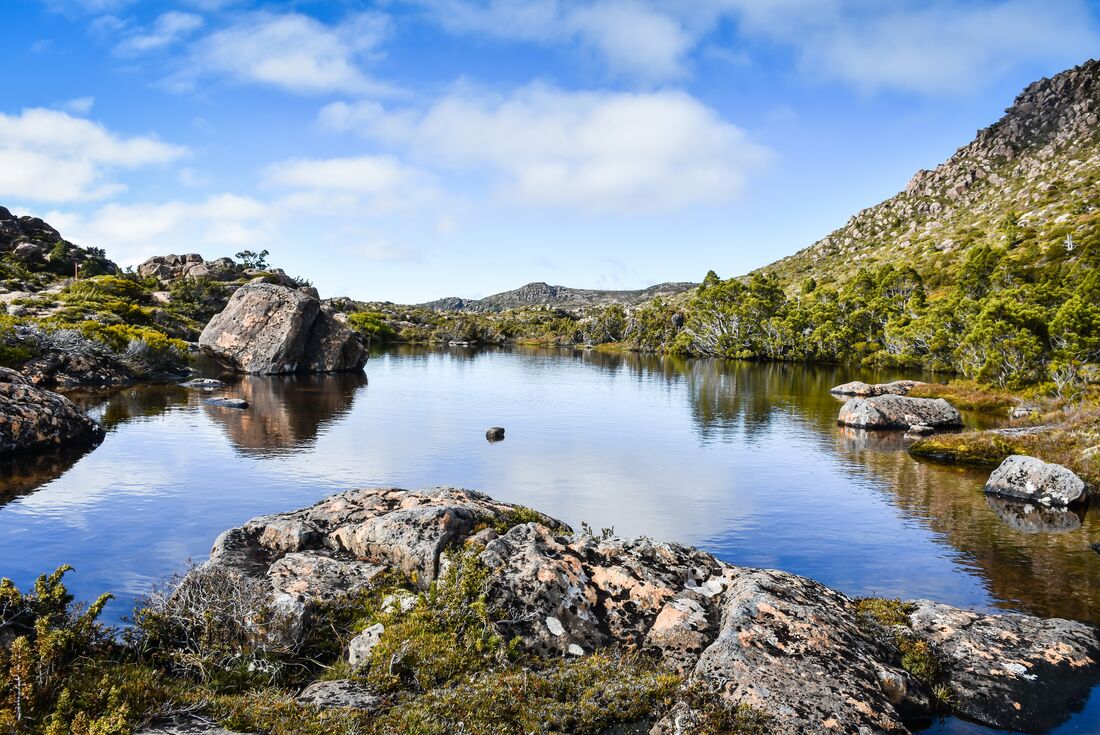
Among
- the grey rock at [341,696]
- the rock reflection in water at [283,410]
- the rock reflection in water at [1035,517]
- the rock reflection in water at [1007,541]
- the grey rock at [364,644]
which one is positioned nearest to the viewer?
the grey rock at [341,696]

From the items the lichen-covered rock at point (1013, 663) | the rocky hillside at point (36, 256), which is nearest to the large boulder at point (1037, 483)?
the lichen-covered rock at point (1013, 663)

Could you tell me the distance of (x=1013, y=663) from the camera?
1427 centimetres

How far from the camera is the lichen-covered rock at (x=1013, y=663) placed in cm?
1324

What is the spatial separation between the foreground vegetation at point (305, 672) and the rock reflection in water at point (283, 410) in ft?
87.6

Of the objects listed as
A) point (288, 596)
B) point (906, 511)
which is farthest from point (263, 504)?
point (906, 511)

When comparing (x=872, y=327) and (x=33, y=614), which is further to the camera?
(x=872, y=327)

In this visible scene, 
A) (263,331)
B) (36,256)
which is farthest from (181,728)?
(36,256)

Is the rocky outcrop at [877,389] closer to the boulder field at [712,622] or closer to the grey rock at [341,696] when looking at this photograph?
the boulder field at [712,622]

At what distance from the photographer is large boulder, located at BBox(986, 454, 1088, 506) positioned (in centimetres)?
3009

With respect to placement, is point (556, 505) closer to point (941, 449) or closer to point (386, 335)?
point (941, 449)

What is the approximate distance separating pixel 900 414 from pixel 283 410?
51473mm

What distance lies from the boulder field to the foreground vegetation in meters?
0.47

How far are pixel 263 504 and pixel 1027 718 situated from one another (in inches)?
1058

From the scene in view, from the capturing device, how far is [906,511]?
29812 millimetres
